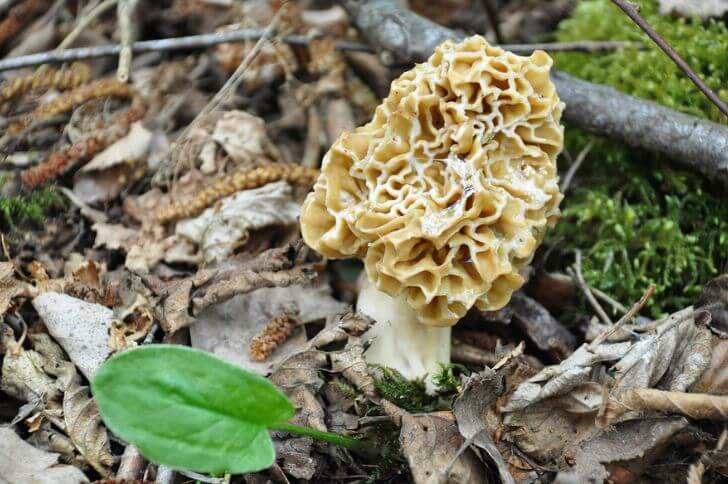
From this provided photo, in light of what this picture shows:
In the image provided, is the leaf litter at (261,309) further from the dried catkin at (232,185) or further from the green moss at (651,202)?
the green moss at (651,202)

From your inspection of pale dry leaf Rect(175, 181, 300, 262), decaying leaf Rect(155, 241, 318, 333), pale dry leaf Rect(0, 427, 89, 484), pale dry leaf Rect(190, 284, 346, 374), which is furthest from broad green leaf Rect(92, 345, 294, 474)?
pale dry leaf Rect(175, 181, 300, 262)

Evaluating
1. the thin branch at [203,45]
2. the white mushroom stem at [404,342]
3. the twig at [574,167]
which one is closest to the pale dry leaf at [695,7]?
the thin branch at [203,45]

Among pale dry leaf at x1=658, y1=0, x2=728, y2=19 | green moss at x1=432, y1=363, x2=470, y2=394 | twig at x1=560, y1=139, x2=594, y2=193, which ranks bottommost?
green moss at x1=432, y1=363, x2=470, y2=394

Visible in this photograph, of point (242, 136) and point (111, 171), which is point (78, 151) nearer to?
point (111, 171)

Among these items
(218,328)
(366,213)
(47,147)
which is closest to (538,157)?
(366,213)

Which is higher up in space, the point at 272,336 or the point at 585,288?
the point at 272,336

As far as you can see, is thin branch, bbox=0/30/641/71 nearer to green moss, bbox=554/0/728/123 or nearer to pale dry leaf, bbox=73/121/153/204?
green moss, bbox=554/0/728/123

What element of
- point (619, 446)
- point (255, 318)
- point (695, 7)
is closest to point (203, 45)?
point (255, 318)
